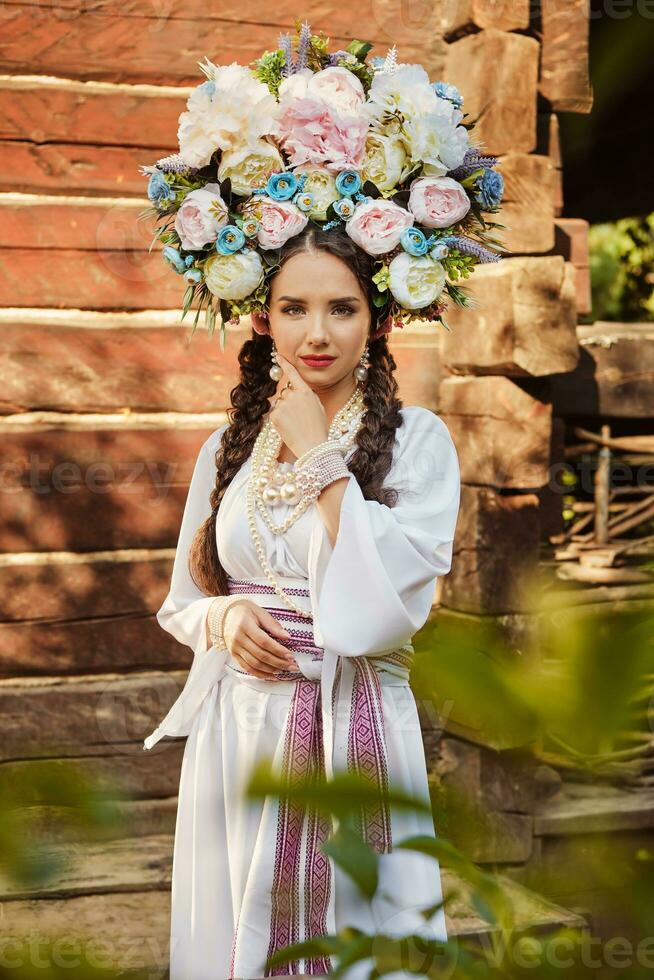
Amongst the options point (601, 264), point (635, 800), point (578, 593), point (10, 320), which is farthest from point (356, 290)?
point (601, 264)

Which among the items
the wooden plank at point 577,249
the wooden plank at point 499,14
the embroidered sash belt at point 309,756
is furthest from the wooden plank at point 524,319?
the embroidered sash belt at point 309,756

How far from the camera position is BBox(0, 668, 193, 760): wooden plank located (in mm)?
3834

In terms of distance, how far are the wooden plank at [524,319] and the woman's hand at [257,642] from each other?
1812mm

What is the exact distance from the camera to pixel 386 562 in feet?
7.36

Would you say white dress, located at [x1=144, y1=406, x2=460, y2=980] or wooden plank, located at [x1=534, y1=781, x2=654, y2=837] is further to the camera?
wooden plank, located at [x1=534, y1=781, x2=654, y2=837]

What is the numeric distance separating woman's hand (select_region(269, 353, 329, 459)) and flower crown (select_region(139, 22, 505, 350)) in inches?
9.8

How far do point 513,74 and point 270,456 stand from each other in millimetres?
2051

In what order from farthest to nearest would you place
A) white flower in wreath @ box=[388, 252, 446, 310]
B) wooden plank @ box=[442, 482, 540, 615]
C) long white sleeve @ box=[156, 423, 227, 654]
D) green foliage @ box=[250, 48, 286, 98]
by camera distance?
wooden plank @ box=[442, 482, 540, 615]
long white sleeve @ box=[156, 423, 227, 654]
green foliage @ box=[250, 48, 286, 98]
white flower in wreath @ box=[388, 252, 446, 310]

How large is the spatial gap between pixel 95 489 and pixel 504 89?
1902mm

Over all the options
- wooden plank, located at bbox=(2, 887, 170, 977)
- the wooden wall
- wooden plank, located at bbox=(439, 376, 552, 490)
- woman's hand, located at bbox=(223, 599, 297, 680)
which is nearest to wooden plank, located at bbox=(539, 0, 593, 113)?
the wooden wall

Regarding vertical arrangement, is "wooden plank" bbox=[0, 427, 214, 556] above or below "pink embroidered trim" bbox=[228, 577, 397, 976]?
above

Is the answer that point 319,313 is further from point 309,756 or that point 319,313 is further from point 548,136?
point 548,136

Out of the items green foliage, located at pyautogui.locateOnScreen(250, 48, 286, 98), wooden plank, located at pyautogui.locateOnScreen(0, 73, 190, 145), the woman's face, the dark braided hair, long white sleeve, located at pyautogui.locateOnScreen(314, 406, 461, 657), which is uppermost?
wooden plank, located at pyautogui.locateOnScreen(0, 73, 190, 145)

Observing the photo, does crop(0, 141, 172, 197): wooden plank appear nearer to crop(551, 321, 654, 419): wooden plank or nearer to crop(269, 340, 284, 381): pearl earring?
crop(269, 340, 284, 381): pearl earring
